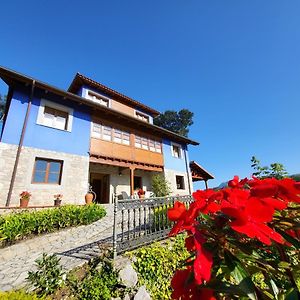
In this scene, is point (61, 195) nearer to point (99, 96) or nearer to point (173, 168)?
point (99, 96)

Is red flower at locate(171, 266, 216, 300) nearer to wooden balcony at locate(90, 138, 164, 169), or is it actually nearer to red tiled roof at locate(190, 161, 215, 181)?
wooden balcony at locate(90, 138, 164, 169)

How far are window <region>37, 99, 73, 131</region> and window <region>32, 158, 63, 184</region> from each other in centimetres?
197

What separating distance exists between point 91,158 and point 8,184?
4146 millimetres

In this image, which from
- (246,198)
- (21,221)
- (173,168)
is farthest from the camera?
(173,168)

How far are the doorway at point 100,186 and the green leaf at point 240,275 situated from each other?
13406 millimetres

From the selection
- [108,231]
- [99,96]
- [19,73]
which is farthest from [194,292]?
[99,96]

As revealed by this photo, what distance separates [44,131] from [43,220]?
4944mm

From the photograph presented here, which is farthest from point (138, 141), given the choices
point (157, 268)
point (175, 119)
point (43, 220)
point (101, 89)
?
point (175, 119)

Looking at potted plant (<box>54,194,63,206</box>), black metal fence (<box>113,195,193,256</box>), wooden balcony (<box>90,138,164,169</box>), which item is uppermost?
wooden balcony (<box>90,138,164,169</box>)

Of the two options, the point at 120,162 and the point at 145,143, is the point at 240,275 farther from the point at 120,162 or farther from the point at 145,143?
the point at 145,143

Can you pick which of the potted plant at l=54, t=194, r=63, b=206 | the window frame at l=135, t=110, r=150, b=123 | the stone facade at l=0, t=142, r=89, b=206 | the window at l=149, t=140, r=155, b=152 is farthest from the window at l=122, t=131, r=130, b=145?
the potted plant at l=54, t=194, r=63, b=206

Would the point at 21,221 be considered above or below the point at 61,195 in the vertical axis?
below

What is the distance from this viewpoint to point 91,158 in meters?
11.2

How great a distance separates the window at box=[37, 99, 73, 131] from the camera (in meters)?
9.99
